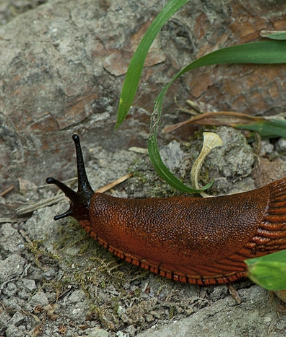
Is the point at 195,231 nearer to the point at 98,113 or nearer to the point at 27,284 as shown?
the point at 27,284

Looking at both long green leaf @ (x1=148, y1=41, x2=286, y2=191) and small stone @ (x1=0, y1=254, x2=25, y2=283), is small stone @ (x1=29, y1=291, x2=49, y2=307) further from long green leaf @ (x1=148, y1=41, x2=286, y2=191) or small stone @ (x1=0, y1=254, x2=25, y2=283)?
long green leaf @ (x1=148, y1=41, x2=286, y2=191)

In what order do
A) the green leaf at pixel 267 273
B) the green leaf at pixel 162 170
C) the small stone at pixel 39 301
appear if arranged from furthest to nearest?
1. the green leaf at pixel 162 170
2. the small stone at pixel 39 301
3. the green leaf at pixel 267 273

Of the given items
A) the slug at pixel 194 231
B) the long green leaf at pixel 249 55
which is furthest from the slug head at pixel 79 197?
the long green leaf at pixel 249 55

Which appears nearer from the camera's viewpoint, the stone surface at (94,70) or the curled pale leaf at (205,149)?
the curled pale leaf at (205,149)

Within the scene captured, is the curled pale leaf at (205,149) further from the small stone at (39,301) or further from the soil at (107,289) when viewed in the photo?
the small stone at (39,301)

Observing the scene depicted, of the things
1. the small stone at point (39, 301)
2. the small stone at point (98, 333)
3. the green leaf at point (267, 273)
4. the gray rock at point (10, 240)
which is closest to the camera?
the green leaf at point (267, 273)

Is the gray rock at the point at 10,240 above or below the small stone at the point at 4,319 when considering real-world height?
above

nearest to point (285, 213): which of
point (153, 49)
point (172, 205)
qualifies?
point (172, 205)
